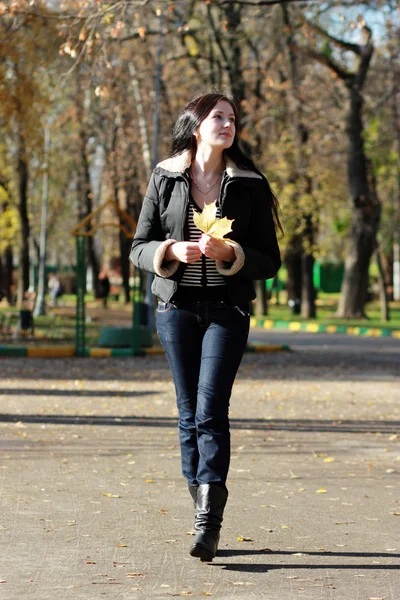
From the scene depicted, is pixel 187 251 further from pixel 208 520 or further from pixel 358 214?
pixel 358 214

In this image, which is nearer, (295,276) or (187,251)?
(187,251)

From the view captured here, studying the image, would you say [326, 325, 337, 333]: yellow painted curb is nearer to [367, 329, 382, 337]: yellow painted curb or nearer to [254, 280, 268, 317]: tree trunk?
[367, 329, 382, 337]: yellow painted curb

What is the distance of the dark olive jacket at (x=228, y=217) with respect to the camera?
19.3 feet

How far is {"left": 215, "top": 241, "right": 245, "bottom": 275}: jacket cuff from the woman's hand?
2.3 inches

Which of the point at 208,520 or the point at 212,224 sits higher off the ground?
the point at 212,224

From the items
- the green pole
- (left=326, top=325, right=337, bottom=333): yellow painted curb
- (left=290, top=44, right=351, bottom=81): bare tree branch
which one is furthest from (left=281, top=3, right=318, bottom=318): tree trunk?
the green pole

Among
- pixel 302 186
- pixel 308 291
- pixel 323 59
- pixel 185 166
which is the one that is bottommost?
pixel 308 291

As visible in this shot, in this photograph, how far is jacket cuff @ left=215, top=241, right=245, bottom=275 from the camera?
5738 mm

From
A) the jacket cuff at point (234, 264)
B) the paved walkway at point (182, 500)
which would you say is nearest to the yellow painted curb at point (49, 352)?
the paved walkway at point (182, 500)

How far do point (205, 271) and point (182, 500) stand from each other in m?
2.00

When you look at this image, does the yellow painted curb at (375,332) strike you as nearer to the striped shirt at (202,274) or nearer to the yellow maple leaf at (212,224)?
the striped shirt at (202,274)

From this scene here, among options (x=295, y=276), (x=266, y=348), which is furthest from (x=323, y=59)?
(x=295, y=276)

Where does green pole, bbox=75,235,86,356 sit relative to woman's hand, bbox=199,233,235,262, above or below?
below

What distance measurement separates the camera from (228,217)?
595cm
